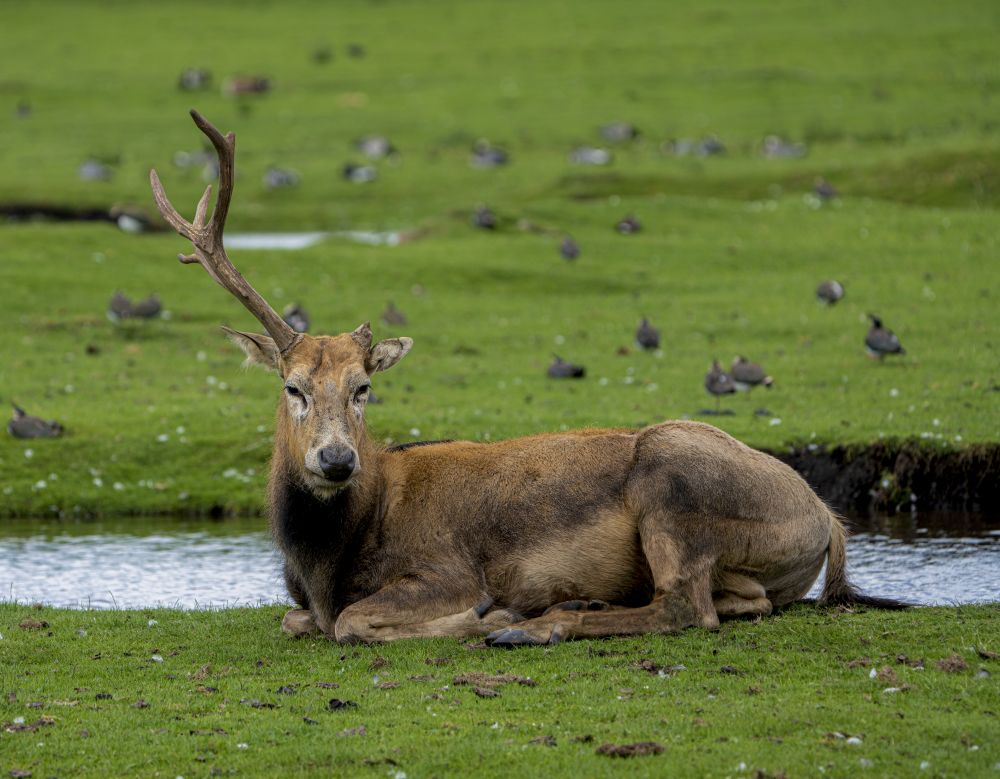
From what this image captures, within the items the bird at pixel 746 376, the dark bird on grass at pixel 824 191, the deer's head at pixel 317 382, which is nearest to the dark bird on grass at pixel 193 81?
the dark bird on grass at pixel 824 191

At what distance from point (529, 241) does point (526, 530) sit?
76.4 ft

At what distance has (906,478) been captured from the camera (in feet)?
57.8

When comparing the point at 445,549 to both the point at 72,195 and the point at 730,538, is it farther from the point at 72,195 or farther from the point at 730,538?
the point at 72,195

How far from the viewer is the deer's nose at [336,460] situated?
10.0 meters

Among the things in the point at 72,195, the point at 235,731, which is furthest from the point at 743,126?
the point at 235,731

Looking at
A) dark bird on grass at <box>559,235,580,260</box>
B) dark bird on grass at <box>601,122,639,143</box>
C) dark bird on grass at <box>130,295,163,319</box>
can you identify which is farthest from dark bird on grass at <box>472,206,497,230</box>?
dark bird on grass at <box>601,122,639,143</box>

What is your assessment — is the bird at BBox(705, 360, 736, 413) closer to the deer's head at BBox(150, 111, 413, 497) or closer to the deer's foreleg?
the deer's head at BBox(150, 111, 413, 497)

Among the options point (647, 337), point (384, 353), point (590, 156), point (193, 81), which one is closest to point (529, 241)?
point (647, 337)

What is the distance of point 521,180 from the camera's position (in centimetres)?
4738

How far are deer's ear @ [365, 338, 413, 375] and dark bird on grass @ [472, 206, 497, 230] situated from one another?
24.0 metres

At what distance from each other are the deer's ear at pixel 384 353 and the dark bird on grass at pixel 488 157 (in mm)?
39335

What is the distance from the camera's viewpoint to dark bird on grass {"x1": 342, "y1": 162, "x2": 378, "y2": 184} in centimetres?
4844

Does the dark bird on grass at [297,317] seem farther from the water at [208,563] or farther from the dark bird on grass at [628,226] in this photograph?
the dark bird on grass at [628,226]

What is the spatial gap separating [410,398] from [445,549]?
11.3 metres
